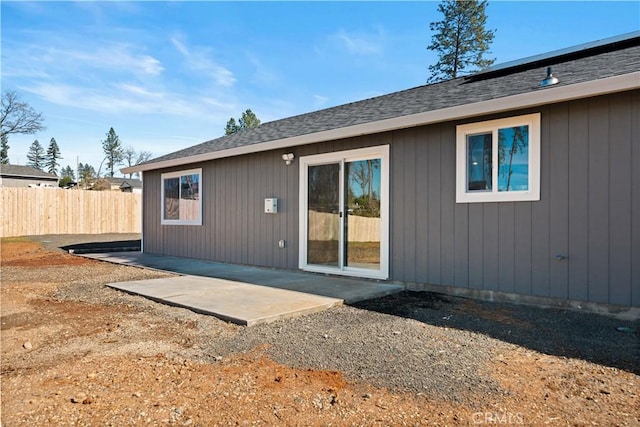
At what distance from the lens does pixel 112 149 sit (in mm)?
53562

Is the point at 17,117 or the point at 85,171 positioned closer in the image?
the point at 17,117

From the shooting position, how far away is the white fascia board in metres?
3.88

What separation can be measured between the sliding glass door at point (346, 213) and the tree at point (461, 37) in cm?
1639

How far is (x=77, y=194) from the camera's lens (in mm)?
16547

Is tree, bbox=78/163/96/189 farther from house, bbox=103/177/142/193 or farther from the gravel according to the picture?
the gravel

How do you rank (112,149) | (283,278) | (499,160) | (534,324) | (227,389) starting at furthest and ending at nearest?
1. (112,149)
2. (283,278)
3. (499,160)
4. (534,324)
5. (227,389)

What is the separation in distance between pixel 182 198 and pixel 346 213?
5.09 meters

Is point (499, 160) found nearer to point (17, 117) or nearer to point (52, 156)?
point (17, 117)

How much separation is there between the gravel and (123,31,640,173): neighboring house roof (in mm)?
2345

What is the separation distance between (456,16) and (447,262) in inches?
779

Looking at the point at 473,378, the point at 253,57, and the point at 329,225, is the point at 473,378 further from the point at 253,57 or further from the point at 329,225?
the point at 253,57

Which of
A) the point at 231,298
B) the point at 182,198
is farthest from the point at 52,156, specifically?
the point at 231,298

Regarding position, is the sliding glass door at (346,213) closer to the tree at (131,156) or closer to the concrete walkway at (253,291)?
the concrete walkway at (253,291)

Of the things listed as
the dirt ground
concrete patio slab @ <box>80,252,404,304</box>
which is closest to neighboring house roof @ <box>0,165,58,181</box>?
concrete patio slab @ <box>80,252,404,304</box>
